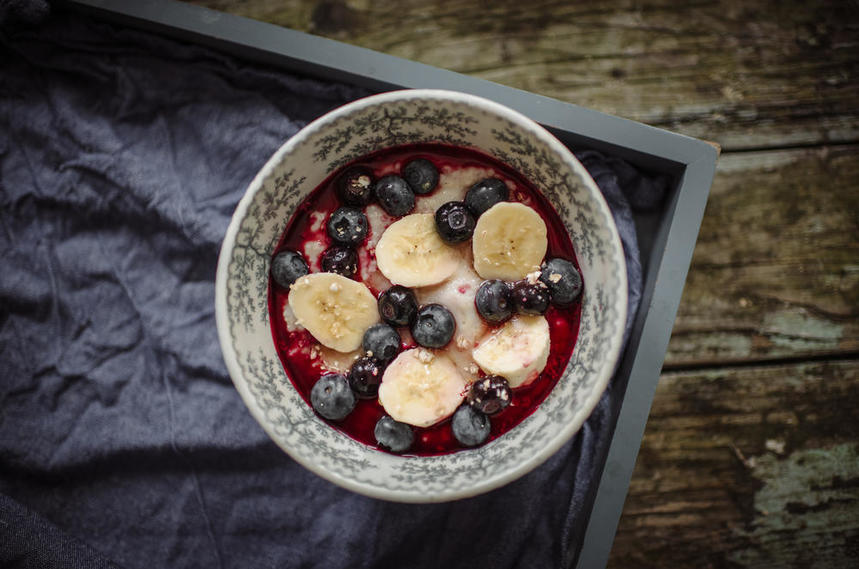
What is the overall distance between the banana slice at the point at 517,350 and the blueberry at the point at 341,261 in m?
0.25

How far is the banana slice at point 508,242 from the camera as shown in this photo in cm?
99

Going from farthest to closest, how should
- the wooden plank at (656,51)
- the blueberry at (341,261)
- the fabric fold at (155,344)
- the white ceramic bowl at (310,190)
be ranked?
the wooden plank at (656,51)
the fabric fold at (155,344)
the blueberry at (341,261)
the white ceramic bowl at (310,190)

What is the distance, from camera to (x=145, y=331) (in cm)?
122

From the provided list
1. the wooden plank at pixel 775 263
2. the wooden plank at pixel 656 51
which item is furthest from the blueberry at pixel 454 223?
the wooden plank at pixel 775 263

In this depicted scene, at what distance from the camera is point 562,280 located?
1006 millimetres

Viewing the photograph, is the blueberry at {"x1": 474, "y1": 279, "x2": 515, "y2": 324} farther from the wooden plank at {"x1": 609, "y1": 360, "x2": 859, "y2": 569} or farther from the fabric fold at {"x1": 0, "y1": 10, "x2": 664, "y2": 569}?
the wooden plank at {"x1": 609, "y1": 360, "x2": 859, "y2": 569}

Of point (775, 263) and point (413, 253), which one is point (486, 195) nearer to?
point (413, 253)

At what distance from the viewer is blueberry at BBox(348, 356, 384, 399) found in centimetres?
101

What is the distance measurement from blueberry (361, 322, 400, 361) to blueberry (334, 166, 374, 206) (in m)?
0.22

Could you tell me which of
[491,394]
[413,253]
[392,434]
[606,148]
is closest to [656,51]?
[606,148]

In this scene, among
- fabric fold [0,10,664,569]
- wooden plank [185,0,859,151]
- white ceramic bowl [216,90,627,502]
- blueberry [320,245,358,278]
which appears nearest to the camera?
white ceramic bowl [216,90,627,502]

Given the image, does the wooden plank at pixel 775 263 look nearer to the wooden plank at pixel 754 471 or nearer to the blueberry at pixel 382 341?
the wooden plank at pixel 754 471

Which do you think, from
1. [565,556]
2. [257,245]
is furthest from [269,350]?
[565,556]

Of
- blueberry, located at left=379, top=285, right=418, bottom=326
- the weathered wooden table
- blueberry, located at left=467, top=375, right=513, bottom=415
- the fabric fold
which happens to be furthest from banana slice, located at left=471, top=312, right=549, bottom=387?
the weathered wooden table
